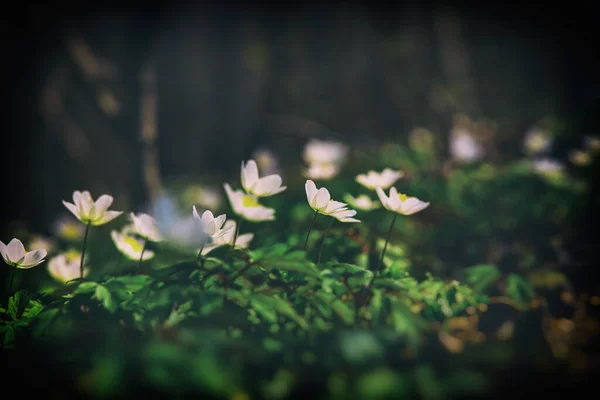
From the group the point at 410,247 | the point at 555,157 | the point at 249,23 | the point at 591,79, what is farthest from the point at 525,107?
the point at 410,247

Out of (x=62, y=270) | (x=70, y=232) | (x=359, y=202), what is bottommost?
(x=70, y=232)

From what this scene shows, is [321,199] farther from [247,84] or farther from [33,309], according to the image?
[247,84]

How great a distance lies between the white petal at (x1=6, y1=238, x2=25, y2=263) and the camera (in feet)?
3.80

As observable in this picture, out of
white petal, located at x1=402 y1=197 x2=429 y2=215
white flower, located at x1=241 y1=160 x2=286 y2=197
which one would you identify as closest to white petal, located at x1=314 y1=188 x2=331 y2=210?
white flower, located at x1=241 y1=160 x2=286 y2=197

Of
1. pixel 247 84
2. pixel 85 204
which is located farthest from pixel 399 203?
→ pixel 247 84

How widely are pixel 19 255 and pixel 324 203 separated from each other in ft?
3.14

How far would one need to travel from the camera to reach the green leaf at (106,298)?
3.33ft

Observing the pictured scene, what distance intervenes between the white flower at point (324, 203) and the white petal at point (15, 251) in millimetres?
891

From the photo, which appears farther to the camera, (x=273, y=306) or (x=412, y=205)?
(x=412, y=205)

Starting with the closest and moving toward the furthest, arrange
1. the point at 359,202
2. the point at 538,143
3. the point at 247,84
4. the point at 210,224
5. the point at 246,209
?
the point at 210,224, the point at 246,209, the point at 359,202, the point at 538,143, the point at 247,84

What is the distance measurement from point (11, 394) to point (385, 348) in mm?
872

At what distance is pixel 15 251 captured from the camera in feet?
3.86

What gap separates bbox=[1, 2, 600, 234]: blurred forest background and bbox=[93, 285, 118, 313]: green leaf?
8.63 feet

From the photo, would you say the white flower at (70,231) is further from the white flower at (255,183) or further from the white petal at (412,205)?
the white petal at (412,205)
